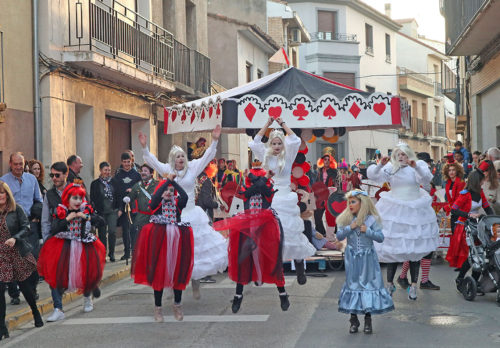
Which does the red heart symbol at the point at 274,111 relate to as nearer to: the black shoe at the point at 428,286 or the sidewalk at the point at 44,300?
the sidewalk at the point at 44,300

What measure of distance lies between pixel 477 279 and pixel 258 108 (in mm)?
4362

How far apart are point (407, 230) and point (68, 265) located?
12.8 ft

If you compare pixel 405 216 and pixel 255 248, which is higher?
pixel 405 216

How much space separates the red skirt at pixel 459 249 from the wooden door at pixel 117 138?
9893 mm

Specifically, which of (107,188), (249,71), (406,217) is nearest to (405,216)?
(406,217)

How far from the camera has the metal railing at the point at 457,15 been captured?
16422 mm

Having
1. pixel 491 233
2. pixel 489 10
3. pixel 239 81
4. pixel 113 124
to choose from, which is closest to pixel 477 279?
pixel 491 233

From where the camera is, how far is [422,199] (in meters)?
9.05

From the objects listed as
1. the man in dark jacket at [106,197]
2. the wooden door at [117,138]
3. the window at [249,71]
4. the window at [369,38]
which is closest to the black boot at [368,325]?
the man in dark jacket at [106,197]

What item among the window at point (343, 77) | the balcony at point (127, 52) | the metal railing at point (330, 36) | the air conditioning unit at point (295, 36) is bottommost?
the balcony at point (127, 52)

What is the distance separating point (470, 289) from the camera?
8422 millimetres

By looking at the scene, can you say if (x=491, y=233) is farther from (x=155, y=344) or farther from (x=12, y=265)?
(x=12, y=265)

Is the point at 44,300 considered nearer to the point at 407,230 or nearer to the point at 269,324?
the point at 269,324

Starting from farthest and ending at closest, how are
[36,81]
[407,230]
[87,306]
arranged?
1. [36,81]
2. [407,230]
3. [87,306]
